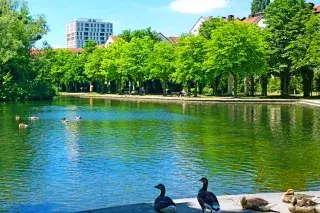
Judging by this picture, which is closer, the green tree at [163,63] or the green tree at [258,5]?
the green tree at [163,63]

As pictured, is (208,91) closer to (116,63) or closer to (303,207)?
(116,63)

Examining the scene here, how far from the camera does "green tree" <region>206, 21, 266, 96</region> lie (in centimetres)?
6875

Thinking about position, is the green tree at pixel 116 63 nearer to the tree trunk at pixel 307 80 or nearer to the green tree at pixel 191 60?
the green tree at pixel 191 60

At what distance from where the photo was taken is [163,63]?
8181 cm

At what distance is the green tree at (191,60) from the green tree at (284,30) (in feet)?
32.6

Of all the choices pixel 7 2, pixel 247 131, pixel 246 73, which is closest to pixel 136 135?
pixel 247 131

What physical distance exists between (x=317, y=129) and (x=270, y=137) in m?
5.47

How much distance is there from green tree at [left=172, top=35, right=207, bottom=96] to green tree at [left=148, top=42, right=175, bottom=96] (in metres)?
4.28

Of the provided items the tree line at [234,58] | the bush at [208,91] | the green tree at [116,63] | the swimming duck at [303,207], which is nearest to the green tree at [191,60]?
the tree line at [234,58]

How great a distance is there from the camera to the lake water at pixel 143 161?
50.3 feet

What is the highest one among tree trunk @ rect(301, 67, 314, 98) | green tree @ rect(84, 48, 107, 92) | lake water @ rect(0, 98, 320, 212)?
green tree @ rect(84, 48, 107, 92)

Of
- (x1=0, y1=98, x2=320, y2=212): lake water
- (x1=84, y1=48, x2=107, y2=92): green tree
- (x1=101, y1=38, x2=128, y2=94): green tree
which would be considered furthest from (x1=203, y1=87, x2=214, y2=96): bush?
(x1=0, y1=98, x2=320, y2=212): lake water

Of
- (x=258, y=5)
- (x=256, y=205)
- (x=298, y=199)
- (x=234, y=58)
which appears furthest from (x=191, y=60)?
(x=258, y=5)

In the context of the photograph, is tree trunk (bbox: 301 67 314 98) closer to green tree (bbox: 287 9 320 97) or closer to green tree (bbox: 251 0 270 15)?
green tree (bbox: 287 9 320 97)
